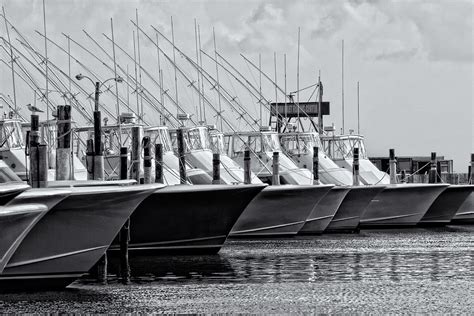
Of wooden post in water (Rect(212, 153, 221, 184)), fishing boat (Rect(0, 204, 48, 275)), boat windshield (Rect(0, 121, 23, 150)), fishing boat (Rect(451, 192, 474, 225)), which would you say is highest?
boat windshield (Rect(0, 121, 23, 150))

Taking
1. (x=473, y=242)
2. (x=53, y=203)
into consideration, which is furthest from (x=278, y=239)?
(x=53, y=203)

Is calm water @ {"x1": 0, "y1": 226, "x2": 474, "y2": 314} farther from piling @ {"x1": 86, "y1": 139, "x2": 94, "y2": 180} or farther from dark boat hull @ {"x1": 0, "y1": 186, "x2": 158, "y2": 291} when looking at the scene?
piling @ {"x1": 86, "y1": 139, "x2": 94, "y2": 180}

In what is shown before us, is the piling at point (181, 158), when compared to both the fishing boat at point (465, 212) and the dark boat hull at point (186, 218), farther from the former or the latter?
the fishing boat at point (465, 212)

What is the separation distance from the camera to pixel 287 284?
86.9 feet

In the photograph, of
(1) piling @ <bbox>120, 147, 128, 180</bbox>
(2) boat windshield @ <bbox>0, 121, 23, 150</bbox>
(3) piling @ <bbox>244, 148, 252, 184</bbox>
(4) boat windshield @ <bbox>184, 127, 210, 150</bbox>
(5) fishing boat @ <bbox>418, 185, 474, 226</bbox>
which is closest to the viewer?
(1) piling @ <bbox>120, 147, 128, 180</bbox>

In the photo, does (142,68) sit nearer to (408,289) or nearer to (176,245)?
(176,245)

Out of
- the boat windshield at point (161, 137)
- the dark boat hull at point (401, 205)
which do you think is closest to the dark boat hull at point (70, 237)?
the boat windshield at point (161, 137)

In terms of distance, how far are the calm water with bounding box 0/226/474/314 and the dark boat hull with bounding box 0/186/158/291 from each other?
39 centimetres

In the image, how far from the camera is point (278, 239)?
1613 inches

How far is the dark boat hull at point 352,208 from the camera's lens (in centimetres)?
4550

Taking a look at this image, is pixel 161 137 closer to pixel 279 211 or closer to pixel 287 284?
pixel 279 211

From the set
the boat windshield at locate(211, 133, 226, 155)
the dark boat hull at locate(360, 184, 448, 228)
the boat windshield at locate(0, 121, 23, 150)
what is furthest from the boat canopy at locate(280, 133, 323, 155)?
the boat windshield at locate(0, 121, 23, 150)

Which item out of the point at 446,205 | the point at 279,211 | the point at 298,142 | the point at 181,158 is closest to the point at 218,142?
the point at 298,142

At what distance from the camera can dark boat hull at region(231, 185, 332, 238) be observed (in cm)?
3934
